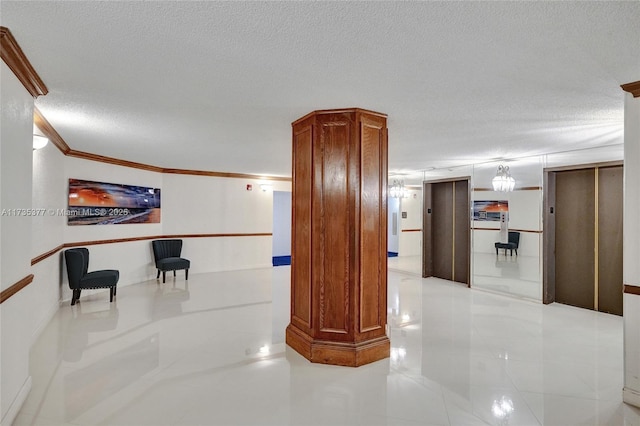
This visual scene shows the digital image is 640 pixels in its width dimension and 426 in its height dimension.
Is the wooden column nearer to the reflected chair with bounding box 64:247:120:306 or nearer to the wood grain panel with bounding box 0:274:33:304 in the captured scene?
the wood grain panel with bounding box 0:274:33:304

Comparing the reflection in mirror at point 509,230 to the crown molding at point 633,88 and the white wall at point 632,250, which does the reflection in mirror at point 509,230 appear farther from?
the crown molding at point 633,88

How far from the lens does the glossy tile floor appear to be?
98.0 inches

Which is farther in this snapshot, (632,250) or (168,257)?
(168,257)

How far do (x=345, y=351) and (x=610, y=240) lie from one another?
4.46m

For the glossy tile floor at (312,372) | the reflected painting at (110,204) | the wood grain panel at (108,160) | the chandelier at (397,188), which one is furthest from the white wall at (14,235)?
the chandelier at (397,188)

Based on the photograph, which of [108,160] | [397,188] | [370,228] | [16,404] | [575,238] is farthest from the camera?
[397,188]

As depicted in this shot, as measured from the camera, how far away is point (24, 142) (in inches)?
99.4

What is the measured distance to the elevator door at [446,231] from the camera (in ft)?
23.2

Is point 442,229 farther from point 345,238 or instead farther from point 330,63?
point 330,63

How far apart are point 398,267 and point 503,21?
7.46 metres

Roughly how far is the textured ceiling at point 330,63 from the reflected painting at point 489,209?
7.10ft

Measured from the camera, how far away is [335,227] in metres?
3.32

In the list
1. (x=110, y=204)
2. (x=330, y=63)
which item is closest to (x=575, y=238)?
(x=330, y=63)

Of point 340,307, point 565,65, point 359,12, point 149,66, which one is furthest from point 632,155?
point 149,66
